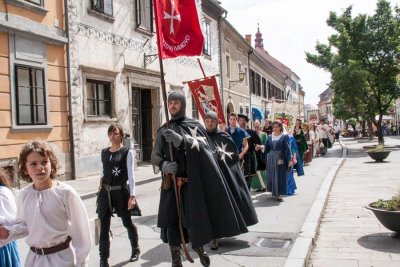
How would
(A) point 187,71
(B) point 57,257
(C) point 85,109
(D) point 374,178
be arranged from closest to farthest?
(B) point 57,257, (D) point 374,178, (C) point 85,109, (A) point 187,71

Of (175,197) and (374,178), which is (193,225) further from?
(374,178)

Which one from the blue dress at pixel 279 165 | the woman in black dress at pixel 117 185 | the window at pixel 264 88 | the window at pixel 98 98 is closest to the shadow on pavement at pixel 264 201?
the blue dress at pixel 279 165

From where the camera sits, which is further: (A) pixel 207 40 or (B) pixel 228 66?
(B) pixel 228 66

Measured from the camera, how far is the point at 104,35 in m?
14.9

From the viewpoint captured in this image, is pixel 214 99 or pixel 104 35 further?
pixel 104 35

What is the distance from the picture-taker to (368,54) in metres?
23.9

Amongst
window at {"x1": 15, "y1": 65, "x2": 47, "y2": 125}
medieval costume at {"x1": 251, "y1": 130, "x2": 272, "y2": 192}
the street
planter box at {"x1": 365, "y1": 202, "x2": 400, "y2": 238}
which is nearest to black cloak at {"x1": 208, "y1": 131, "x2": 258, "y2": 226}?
the street

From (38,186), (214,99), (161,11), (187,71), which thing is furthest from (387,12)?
(38,186)

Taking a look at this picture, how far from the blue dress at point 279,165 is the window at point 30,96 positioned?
651 centimetres

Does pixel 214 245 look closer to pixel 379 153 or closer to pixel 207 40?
pixel 379 153

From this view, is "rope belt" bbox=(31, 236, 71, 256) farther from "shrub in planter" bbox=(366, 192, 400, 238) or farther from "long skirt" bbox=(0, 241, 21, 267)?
"shrub in planter" bbox=(366, 192, 400, 238)

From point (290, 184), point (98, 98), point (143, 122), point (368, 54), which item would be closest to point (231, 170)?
point (290, 184)

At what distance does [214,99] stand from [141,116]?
10.4 m

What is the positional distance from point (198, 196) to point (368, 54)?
2235cm
